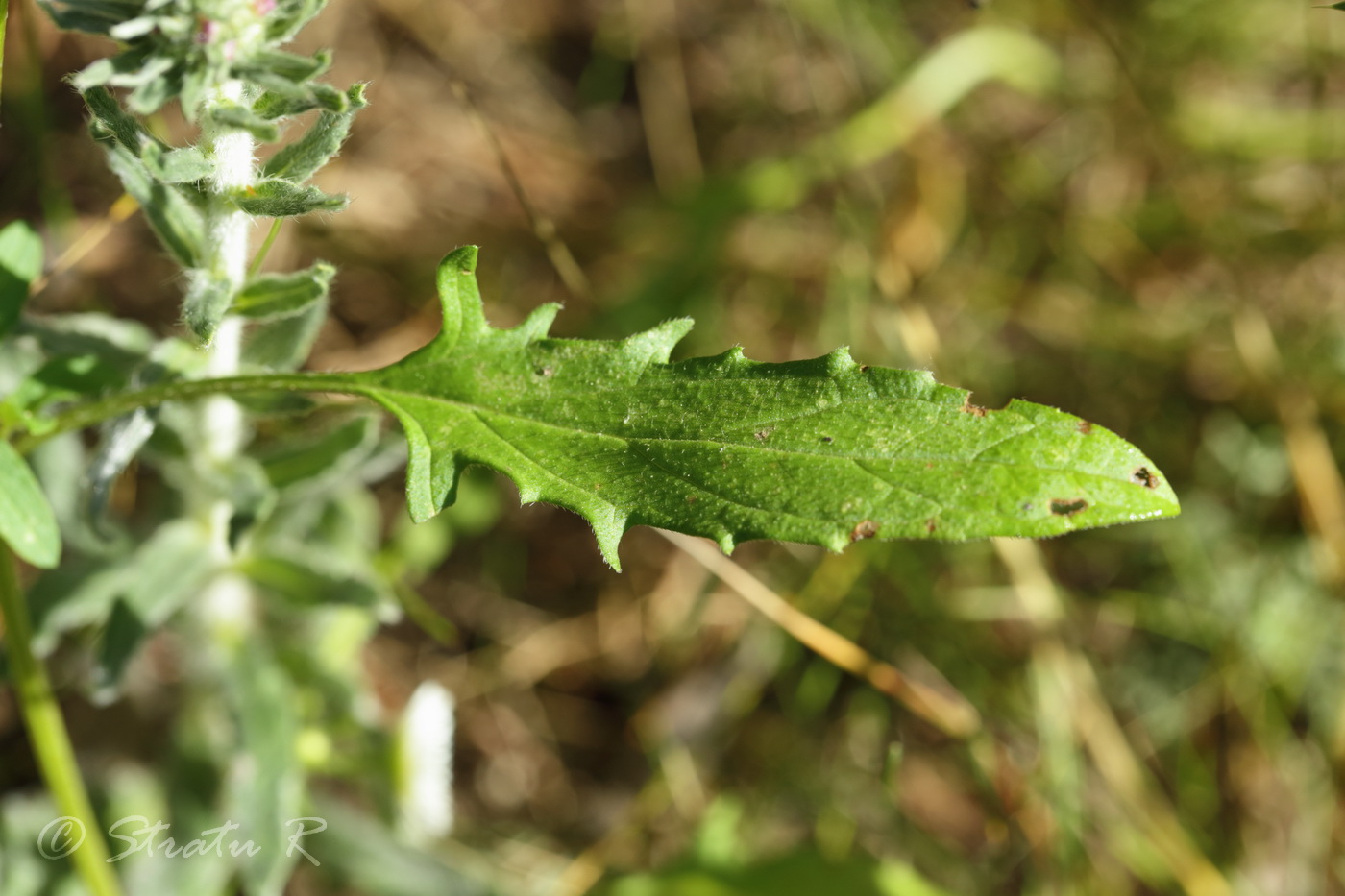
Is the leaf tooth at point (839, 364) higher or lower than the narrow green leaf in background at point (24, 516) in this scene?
higher

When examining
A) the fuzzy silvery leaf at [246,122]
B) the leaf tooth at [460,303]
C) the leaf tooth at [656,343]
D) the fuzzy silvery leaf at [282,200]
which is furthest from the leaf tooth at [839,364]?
the fuzzy silvery leaf at [246,122]

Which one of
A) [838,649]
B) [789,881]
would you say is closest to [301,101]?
[838,649]

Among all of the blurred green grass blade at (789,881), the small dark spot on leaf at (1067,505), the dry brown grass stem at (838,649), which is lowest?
the blurred green grass blade at (789,881)

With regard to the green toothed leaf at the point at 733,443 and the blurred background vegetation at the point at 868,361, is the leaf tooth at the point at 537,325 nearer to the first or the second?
the green toothed leaf at the point at 733,443

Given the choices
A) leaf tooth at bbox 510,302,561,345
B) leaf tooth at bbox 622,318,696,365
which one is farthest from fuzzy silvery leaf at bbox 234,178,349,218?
leaf tooth at bbox 622,318,696,365

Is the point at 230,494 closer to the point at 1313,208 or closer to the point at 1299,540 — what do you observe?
the point at 1299,540

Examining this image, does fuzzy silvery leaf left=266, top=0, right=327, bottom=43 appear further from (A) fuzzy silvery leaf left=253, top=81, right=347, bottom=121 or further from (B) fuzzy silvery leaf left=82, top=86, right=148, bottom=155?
(B) fuzzy silvery leaf left=82, top=86, right=148, bottom=155

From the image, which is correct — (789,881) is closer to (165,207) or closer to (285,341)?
(285,341)
